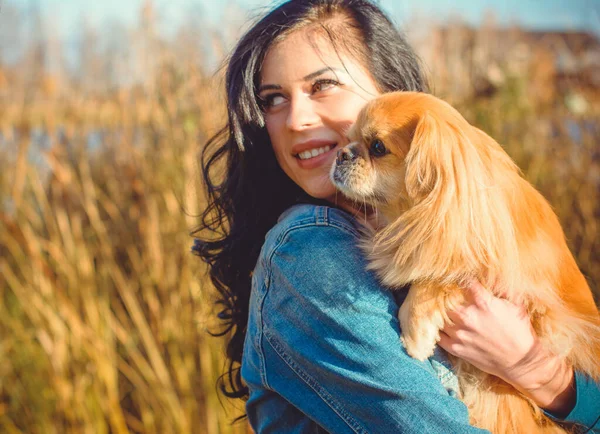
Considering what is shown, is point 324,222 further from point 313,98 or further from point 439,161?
point 313,98

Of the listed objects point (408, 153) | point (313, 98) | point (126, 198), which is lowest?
point (126, 198)

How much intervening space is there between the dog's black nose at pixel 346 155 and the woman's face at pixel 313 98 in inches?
5.5

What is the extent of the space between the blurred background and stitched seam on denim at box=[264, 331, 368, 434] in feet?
4.71

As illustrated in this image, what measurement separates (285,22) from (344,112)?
42 centimetres

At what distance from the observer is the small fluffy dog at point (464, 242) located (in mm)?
1517

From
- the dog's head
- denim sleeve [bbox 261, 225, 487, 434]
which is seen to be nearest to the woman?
denim sleeve [bbox 261, 225, 487, 434]

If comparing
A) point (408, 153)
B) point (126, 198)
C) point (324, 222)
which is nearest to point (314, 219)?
point (324, 222)

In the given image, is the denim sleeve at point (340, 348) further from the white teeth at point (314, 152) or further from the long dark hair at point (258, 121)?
the long dark hair at point (258, 121)

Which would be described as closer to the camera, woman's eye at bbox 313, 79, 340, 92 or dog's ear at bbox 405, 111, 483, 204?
dog's ear at bbox 405, 111, 483, 204

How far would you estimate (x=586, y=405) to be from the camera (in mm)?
1621

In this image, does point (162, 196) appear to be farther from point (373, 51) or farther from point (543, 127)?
point (543, 127)

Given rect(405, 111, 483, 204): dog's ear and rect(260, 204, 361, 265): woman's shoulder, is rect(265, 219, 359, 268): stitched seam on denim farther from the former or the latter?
rect(405, 111, 483, 204): dog's ear

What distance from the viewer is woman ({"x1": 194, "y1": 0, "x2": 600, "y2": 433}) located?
1438 mm

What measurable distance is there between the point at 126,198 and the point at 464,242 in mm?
3173
